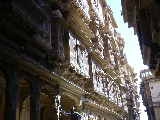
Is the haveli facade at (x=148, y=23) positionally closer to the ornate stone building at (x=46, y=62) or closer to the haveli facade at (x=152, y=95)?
the ornate stone building at (x=46, y=62)

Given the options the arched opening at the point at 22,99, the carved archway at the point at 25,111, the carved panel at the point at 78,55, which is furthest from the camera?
the carved panel at the point at 78,55

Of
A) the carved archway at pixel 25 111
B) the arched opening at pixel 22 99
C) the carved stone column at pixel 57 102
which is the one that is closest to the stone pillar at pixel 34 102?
the carved stone column at pixel 57 102

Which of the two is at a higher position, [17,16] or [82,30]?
[82,30]

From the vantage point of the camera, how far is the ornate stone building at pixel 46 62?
29.2ft

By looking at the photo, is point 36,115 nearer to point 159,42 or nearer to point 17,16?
point 17,16

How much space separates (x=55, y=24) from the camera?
43.2 feet

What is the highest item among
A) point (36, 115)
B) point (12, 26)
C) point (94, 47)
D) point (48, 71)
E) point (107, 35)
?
point (107, 35)

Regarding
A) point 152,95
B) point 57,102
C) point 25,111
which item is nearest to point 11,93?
point 57,102

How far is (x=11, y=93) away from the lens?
8.79 metres

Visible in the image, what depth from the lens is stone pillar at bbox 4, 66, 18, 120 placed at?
855 cm

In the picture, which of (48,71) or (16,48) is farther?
(48,71)

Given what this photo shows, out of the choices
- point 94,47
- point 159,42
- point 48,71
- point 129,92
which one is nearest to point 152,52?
point 159,42

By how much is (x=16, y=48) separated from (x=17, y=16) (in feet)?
4.60

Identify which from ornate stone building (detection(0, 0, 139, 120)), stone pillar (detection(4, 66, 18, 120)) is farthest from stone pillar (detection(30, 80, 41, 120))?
stone pillar (detection(4, 66, 18, 120))
